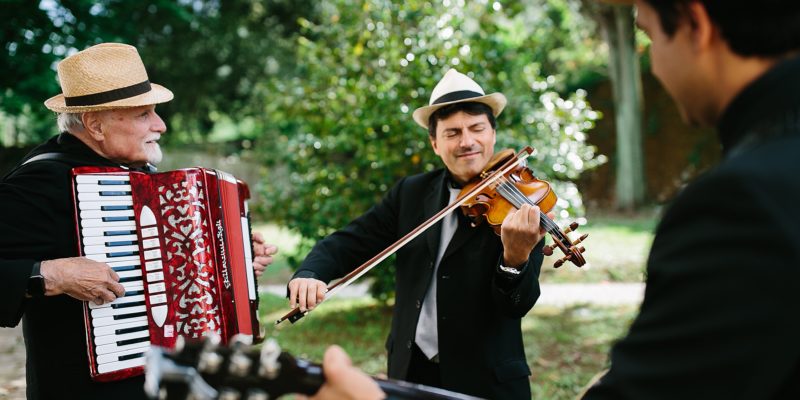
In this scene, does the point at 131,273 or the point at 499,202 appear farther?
the point at 499,202

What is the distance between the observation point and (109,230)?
2.44m

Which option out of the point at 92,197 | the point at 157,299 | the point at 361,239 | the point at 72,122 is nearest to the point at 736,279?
the point at 157,299

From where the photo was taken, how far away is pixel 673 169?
1628 cm

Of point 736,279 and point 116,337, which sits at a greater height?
point 736,279

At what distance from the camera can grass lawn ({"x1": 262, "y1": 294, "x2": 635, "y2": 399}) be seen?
18.1ft

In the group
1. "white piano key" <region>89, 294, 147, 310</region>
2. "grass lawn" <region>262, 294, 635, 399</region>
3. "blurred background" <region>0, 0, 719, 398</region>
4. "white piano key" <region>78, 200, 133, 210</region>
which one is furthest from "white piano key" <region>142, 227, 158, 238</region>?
"grass lawn" <region>262, 294, 635, 399</region>

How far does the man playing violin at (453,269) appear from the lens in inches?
103

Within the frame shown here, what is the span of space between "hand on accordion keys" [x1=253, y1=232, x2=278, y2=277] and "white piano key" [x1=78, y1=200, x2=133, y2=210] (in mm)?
697

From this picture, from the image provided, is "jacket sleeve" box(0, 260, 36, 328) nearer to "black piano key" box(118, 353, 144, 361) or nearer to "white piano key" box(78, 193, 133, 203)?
"white piano key" box(78, 193, 133, 203)

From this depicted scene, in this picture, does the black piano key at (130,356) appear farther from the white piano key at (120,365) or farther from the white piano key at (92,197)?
the white piano key at (92,197)

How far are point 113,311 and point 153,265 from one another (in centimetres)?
22

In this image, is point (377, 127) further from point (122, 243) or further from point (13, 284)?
point (13, 284)

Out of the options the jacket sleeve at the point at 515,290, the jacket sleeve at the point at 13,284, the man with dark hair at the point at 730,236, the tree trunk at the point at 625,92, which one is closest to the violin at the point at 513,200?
the jacket sleeve at the point at 515,290

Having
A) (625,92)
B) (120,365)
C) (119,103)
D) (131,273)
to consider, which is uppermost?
(625,92)
